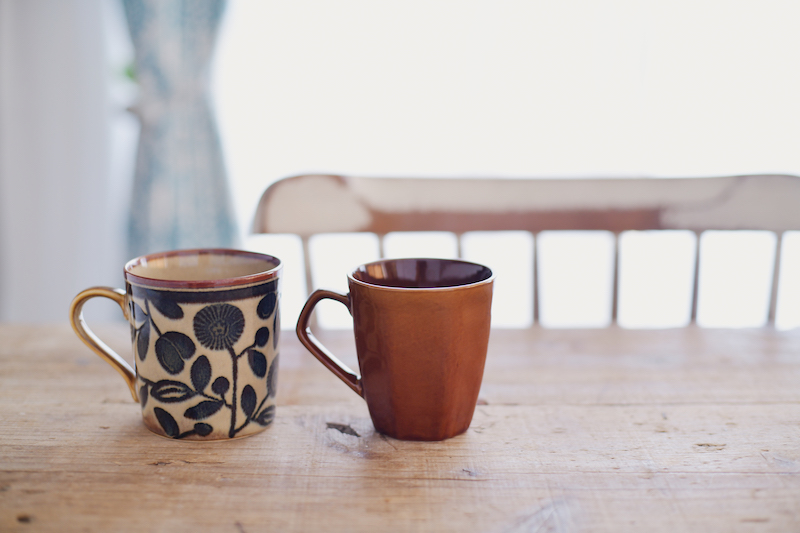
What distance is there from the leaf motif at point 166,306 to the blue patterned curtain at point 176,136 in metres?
1.46

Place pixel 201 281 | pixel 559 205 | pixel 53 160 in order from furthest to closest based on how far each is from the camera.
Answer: pixel 53 160 < pixel 559 205 < pixel 201 281

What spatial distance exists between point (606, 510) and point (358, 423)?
198mm

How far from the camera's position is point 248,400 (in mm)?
460

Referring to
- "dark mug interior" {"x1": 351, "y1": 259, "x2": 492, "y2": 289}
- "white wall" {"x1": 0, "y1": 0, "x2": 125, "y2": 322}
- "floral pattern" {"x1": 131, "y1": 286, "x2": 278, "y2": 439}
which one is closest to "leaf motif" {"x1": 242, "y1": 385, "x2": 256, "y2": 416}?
"floral pattern" {"x1": 131, "y1": 286, "x2": 278, "y2": 439}

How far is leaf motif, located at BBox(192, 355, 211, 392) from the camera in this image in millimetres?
438

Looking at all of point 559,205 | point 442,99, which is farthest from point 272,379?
point 442,99

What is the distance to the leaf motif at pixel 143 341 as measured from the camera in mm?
443

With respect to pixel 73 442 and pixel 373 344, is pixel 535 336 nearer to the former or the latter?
pixel 373 344

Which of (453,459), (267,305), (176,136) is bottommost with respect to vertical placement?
(453,459)

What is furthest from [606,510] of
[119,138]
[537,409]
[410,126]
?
[119,138]

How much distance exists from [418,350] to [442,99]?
1497mm

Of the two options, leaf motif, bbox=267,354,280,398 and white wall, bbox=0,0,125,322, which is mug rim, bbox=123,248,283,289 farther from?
white wall, bbox=0,0,125,322

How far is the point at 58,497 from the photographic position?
15.3 inches

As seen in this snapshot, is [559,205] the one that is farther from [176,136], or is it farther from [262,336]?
[176,136]
